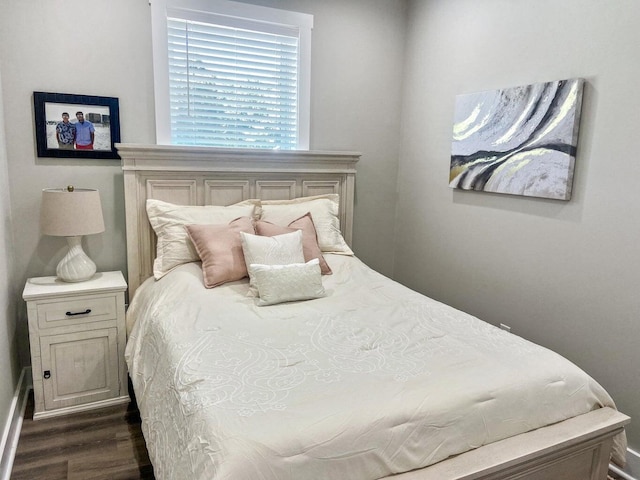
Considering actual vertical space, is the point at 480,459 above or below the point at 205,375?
below

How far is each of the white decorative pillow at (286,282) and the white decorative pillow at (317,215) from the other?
619 mm

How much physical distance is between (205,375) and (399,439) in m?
0.70

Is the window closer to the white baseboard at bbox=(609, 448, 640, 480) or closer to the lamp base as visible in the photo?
the lamp base

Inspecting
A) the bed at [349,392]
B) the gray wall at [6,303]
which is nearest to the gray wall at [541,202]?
the bed at [349,392]

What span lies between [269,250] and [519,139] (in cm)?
161

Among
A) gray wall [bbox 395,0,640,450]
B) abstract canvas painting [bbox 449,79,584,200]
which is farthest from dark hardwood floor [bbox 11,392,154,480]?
abstract canvas painting [bbox 449,79,584,200]

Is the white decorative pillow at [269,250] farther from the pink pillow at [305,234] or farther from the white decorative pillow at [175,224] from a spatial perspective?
the white decorative pillow at [175,224]

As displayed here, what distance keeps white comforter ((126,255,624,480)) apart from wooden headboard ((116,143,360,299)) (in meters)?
0.80

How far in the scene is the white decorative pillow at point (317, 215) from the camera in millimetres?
3059

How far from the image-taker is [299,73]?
11.1 feet

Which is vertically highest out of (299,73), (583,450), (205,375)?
(299,73)

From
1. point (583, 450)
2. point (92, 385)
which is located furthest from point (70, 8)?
point (583, 450)

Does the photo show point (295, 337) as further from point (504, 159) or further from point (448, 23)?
point (448, 23)

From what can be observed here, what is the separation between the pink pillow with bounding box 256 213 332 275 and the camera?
9.20ft
